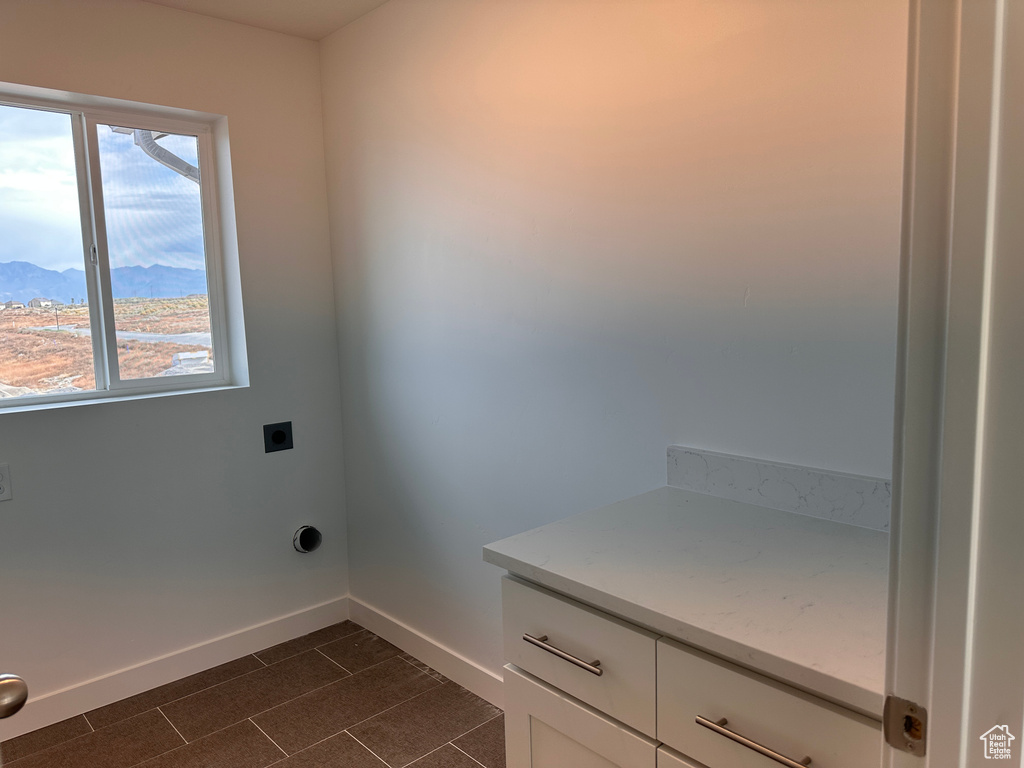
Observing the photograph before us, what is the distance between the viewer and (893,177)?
54.4 inches

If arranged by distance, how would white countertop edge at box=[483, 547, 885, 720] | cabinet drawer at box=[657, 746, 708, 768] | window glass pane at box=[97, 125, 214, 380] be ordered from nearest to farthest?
white countertop edge at box=[483, 547, 885, 720] < cabinet drawer at box=[657, 746, 708, 768] < window glass pane at box=[97, 125, 214, 380]

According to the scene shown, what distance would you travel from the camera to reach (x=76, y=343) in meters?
2.54

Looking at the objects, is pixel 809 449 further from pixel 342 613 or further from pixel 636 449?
pixel 342 613

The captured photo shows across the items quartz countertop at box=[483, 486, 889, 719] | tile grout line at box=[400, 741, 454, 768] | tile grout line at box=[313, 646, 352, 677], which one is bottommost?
tile grout line at box=[400, 741, 454, 768]

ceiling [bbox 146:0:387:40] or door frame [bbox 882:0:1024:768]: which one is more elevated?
ceiling [bbox 146:0:387:40]

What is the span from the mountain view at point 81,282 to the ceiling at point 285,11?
3.06 feet

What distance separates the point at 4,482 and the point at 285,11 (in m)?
1.86

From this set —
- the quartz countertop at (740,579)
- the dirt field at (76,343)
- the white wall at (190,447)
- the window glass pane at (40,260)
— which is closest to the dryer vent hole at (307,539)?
the white wall at (190,447)

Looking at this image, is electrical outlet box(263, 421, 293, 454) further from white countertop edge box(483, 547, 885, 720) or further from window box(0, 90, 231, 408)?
white countertop edge box(483, 547, 885, 720)

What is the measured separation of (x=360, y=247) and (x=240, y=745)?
71.0 inches

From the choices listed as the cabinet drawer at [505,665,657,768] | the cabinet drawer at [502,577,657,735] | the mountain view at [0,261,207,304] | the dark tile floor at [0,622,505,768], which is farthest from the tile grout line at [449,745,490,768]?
the mountain view at [0,261,207,304]

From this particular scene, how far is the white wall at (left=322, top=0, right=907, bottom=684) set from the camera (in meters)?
1.47

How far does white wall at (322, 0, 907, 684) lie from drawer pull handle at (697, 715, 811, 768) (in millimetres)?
675

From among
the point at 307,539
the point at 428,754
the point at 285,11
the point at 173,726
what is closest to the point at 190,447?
the point at 307,539
